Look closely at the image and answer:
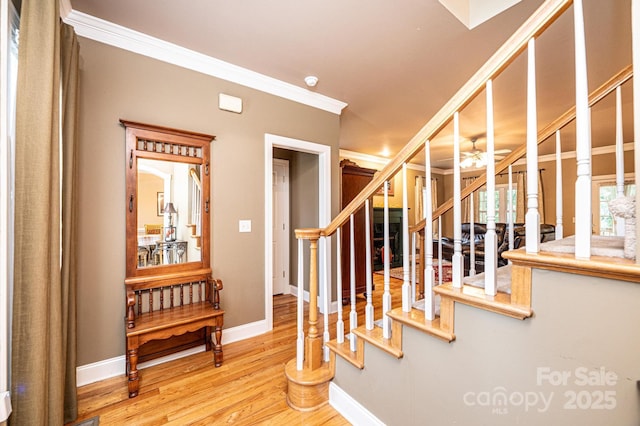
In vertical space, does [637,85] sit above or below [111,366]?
above

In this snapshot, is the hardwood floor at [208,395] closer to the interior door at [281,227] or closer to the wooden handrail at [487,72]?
the wooden handrail at [487,72]

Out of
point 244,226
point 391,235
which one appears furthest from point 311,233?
point 391,235

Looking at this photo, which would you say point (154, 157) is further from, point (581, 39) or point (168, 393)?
point (581, 39)

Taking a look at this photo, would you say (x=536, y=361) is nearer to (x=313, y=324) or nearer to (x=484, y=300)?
(x=484, y=300)

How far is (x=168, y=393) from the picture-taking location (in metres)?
1.80

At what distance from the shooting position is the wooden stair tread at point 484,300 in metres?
0.90

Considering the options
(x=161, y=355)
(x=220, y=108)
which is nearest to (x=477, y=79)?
(x=220, y=108)

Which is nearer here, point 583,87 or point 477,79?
point 583,87

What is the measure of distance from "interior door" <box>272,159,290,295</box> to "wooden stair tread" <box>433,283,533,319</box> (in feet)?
10.4

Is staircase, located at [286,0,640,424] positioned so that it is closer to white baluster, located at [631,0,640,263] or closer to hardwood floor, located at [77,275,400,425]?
white baluster, located at [631,0,640,263]

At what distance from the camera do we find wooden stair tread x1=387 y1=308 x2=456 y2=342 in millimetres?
1107

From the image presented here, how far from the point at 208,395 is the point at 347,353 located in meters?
0.99

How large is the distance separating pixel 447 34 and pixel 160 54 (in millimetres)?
2251

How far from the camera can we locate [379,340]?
55.3 inches
